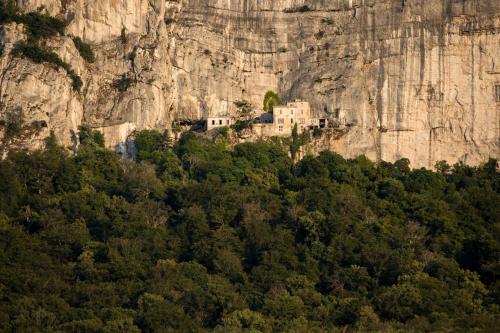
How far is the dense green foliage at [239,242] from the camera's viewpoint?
244ft

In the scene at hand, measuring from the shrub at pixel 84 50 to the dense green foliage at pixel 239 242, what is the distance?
5.13m

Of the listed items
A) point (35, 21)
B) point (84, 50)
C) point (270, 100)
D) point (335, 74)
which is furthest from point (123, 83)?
point (335, 74)

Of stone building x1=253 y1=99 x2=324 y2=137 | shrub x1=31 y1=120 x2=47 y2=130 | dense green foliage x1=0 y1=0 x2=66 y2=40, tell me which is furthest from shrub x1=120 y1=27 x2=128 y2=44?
stone building x1=253 y1=99 x2=324 y2=137

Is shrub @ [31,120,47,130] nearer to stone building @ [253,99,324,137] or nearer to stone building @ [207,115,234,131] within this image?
stone building @ [207,115,234,131]

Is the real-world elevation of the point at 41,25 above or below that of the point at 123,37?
above

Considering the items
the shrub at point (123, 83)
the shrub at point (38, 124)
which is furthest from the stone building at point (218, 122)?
the shrub at point (38, 124)

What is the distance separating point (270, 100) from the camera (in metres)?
96.2

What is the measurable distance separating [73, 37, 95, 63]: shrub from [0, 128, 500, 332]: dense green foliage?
5132 mm

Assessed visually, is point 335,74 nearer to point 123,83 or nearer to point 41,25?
point 123,83

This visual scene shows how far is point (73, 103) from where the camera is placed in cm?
9094

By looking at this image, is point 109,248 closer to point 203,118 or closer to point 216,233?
point 216,233

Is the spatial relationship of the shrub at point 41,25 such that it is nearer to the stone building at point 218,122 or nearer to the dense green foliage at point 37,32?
the dense green foliage at point 37,32

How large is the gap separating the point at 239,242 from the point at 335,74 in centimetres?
1530

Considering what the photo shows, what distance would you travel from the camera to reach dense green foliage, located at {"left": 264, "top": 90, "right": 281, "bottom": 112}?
9594 centimetres
